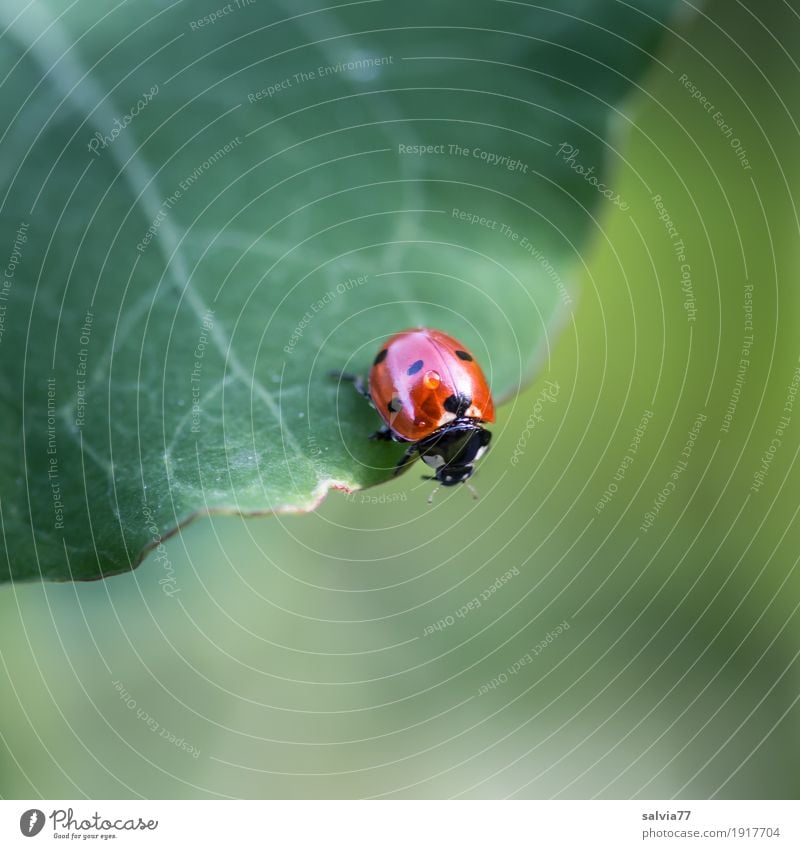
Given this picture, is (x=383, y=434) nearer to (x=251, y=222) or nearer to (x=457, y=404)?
(x=457, y=404)

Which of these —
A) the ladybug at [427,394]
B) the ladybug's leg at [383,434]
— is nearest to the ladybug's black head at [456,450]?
the ladybug at [427,394]

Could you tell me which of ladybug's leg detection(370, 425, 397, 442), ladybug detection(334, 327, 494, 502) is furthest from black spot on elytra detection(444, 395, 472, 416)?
ladybug's leg detection(370, 425, 397, 442)

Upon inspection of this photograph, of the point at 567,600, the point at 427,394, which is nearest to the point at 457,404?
the point at 427,394

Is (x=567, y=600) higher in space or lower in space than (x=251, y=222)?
lower

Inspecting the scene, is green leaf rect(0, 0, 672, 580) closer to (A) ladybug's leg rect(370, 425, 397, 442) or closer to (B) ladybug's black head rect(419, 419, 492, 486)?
(A) ladybug's leg rect(370, 425, 397, 442)

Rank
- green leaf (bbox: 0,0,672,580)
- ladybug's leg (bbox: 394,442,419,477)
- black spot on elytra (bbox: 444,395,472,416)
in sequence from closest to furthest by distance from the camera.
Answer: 1. green leaf (bbox: 0,0,672,580)
2. ladybug's leg (bbox: 394,442,419,477)
3. black spot on elytra (bbox: 444,395,472,416)

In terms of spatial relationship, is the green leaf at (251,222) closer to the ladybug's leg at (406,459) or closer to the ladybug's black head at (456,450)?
the ladybug's leg at (406,459)
